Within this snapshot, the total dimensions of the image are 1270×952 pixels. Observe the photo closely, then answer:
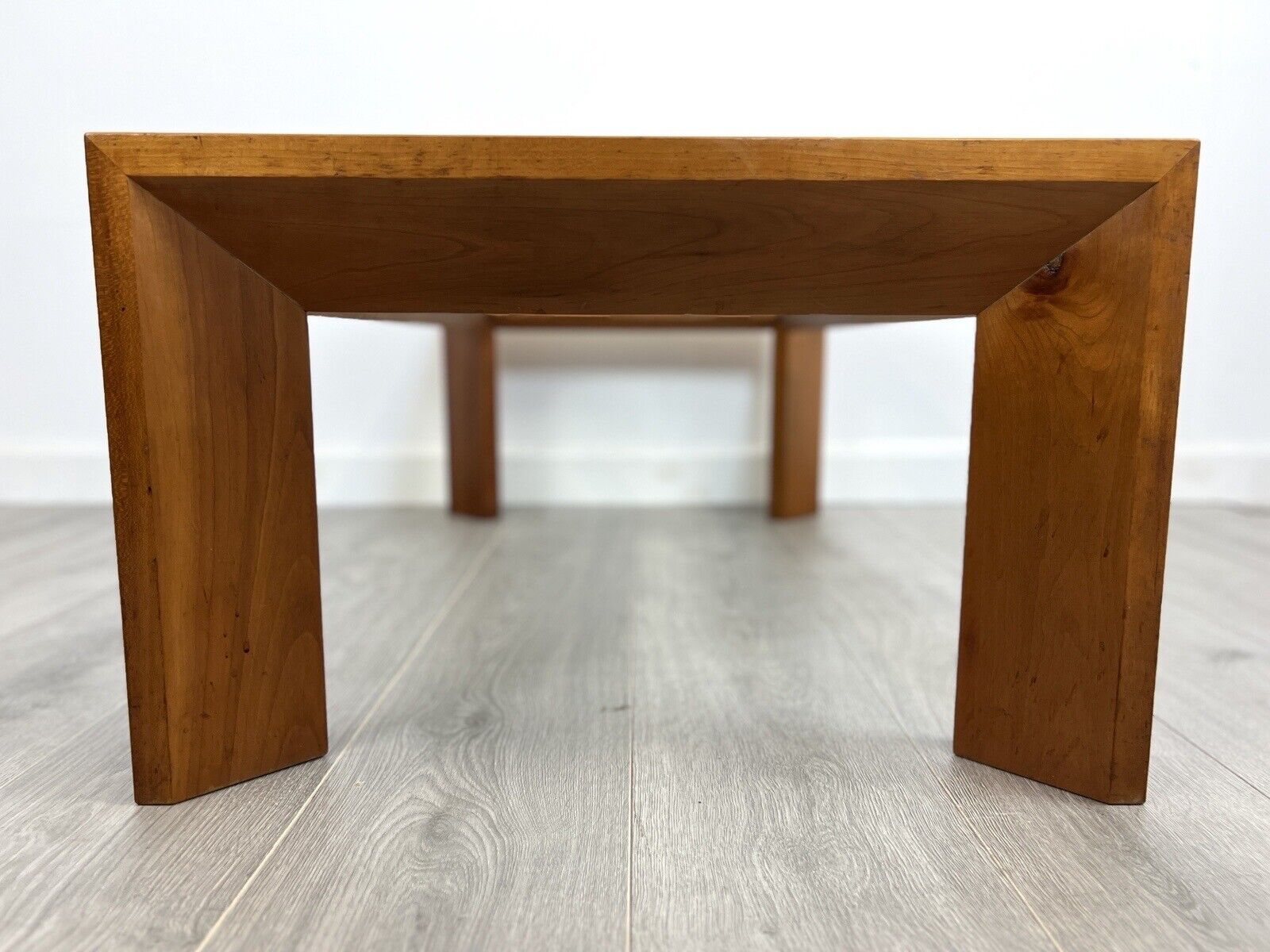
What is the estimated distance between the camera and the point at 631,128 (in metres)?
1.77

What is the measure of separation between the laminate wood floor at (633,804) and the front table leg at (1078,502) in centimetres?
5

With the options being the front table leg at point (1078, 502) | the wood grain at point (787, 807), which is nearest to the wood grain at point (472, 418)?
the wood grain at point (787, 807)

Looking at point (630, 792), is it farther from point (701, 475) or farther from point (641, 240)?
point (701, 475)

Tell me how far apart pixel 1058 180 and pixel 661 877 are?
52cm

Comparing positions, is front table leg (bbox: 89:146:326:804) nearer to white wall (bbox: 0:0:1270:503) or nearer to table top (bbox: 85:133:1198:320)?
table top (bbox: 85:133:1198:320)

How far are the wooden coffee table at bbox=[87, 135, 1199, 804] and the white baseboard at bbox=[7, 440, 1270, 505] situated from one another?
1.21 meters

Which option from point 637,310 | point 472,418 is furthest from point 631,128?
point 637,310

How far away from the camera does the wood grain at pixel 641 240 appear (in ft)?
1.93

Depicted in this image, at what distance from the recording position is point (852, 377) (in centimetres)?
194

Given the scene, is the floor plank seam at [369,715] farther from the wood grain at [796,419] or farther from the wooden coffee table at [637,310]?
the wood grain at [796,419]

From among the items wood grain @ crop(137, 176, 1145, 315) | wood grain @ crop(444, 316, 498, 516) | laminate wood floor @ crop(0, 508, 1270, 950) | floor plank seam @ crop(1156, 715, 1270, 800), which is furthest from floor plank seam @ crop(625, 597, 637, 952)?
wood grain @ crop(444, 316, 498, 516)

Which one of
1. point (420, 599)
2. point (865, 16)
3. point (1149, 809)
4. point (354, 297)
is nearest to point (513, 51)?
point (865, 16)

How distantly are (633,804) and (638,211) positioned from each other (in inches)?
16.8

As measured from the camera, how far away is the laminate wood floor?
52 cm
